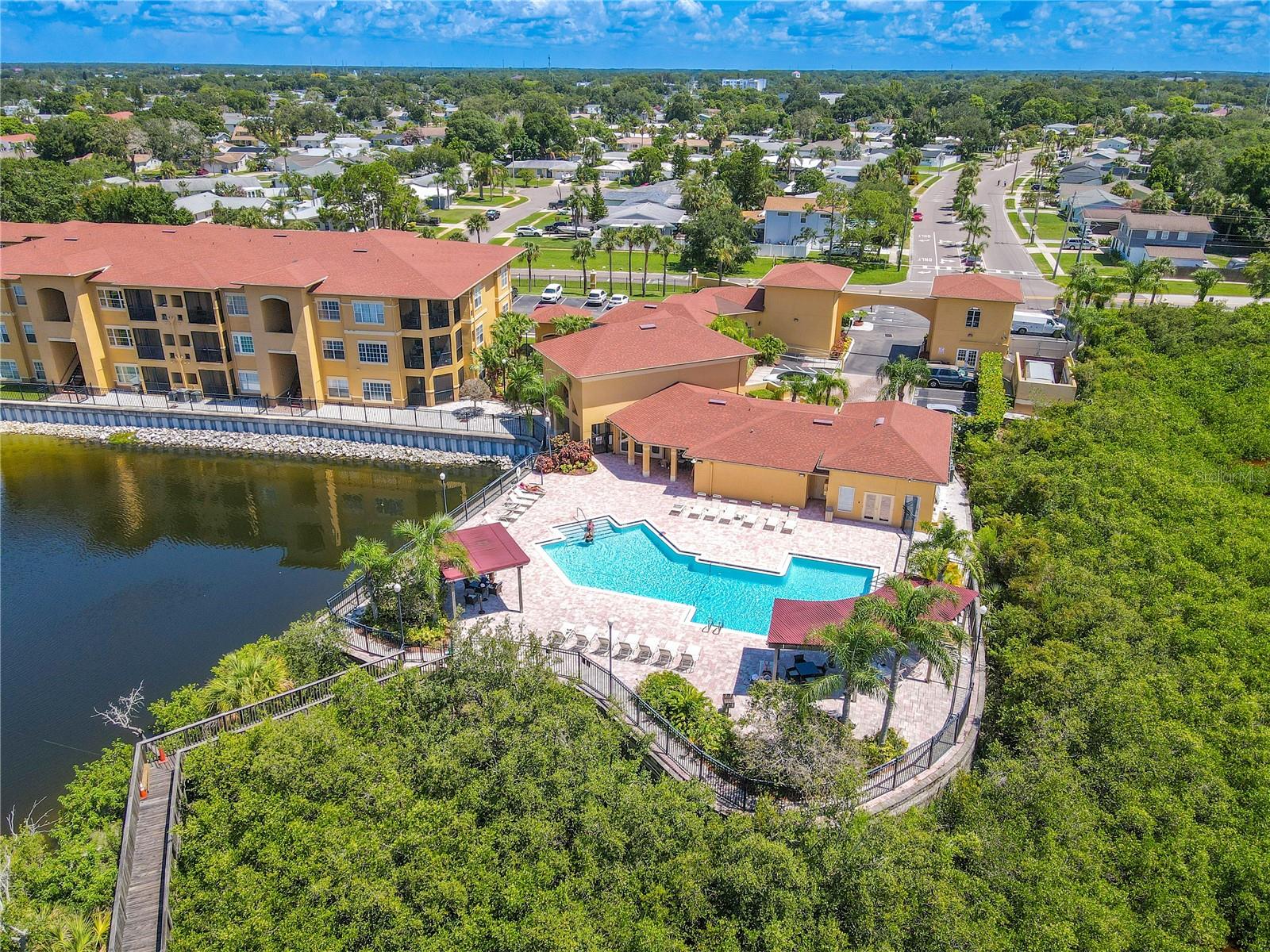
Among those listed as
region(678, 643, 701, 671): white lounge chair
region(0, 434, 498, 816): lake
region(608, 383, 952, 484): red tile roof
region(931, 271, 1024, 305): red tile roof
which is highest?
region(931, 271, 1024, 305): red tile roof

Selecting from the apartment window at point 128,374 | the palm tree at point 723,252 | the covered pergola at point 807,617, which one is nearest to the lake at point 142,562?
the apartment window at point 128,374

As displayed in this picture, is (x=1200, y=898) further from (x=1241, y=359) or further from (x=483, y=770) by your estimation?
(x=1241, y=359)

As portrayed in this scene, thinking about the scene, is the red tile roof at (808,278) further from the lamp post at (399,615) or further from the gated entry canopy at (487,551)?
the lamp post at (399,615)

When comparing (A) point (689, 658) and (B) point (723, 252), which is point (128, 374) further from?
(B) point (723, 252)

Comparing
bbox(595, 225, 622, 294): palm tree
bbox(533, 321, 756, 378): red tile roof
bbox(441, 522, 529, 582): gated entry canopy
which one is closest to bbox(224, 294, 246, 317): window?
bbox(533, 321, 756, 378): red tile roof

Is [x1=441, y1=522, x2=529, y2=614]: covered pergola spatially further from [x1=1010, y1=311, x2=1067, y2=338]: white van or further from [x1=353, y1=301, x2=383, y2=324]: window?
[x1=1010, y1=311, x2=1067, y2=338]: white van

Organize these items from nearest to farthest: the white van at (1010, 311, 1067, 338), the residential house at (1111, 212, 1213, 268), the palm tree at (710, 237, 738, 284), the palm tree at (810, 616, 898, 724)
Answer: the palm tree at (810, 616, 898, 724) → the white van at (1010, 311, 1067, 338) → the palm tree at (710, 237, 738, 284) → the residential house at (1111, 212, 1213, 268)

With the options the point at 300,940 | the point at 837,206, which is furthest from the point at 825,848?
the point at 837,206
